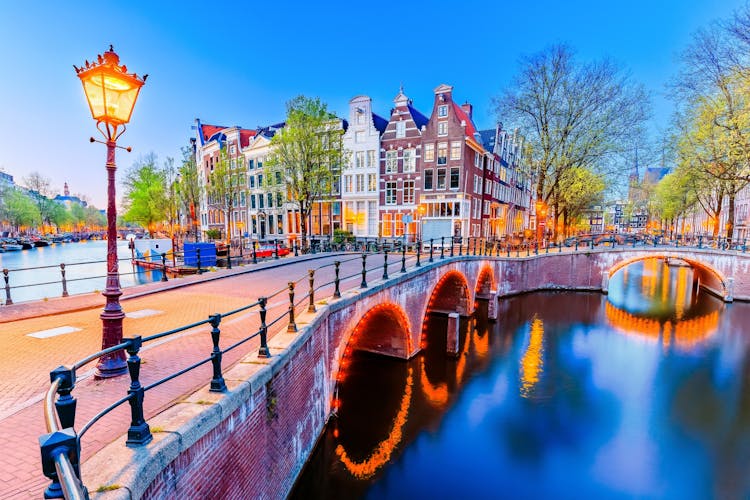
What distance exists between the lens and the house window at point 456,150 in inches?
1111

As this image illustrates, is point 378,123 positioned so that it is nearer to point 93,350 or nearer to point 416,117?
point 416,117

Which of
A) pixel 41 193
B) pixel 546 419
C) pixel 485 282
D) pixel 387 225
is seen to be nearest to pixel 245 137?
pixel 387 225

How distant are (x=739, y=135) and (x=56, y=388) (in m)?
26.2

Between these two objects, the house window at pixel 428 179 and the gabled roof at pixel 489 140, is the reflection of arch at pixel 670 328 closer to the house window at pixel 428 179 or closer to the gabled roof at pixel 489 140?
the house window at pixel 428 179

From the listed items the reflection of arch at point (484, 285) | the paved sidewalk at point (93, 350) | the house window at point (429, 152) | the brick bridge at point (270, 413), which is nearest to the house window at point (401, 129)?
the house window at point (429, 152)

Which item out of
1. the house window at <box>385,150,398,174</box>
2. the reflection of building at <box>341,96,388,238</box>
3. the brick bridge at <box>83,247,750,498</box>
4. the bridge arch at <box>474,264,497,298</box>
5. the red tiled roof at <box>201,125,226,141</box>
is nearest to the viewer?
the brick bridge at <box>83,247,750,498</box>

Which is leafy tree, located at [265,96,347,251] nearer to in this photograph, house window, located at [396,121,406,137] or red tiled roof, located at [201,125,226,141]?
house window, located at [396,121,406,137]

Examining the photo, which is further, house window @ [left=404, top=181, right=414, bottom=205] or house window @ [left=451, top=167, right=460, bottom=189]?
house window @ [left=404, top=181, right=414, bottom=205]

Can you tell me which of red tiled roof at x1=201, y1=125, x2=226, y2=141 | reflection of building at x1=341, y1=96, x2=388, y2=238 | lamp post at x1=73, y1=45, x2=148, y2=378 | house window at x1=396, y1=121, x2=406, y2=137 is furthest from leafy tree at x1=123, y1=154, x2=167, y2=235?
lamp post at x1=73, y1=45, x2=148, y2=378

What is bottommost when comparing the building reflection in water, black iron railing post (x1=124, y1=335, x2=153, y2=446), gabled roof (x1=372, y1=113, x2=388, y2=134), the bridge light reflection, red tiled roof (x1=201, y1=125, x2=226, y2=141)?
the bridge light reflection

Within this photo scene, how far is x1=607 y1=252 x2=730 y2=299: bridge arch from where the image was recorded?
22.8 meters

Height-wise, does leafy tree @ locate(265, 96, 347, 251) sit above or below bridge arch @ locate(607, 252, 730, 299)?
above

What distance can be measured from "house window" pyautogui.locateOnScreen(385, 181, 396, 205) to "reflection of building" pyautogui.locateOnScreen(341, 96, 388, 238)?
38.5 inches

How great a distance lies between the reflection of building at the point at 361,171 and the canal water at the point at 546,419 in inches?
678
